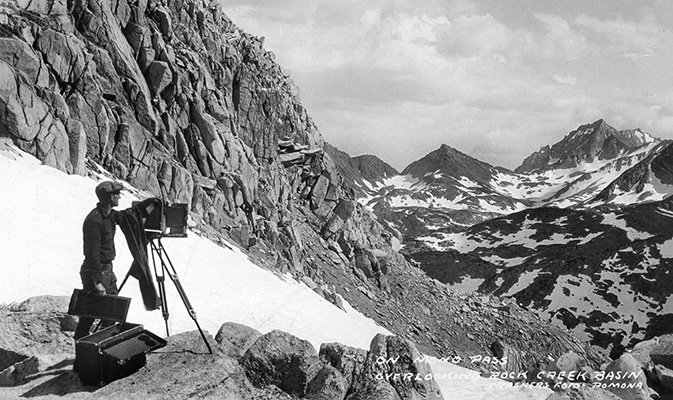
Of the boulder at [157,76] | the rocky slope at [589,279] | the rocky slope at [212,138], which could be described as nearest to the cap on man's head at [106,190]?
the rocky slope at [212,138]

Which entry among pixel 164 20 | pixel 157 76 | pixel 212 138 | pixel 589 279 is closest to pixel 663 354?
pixel 212 138

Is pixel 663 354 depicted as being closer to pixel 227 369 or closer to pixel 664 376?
pixel 664 376

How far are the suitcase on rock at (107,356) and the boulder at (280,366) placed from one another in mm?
1716

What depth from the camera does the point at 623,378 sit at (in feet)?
42.2

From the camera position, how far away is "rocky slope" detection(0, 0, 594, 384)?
1172 inches

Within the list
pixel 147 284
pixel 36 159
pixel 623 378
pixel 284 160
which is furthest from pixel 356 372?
pixel 284 160

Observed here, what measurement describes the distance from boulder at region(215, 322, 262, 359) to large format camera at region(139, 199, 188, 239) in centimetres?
226

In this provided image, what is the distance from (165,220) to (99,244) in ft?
3.76

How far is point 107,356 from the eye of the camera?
7980 mm

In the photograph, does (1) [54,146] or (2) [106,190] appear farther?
(1) [54,146]

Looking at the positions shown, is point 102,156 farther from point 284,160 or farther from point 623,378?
point 623,378

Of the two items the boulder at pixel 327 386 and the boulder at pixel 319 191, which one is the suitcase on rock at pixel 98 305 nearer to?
the boulder at pixel 327 386

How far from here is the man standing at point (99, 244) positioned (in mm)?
9000

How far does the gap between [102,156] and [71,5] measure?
11.2 meters
